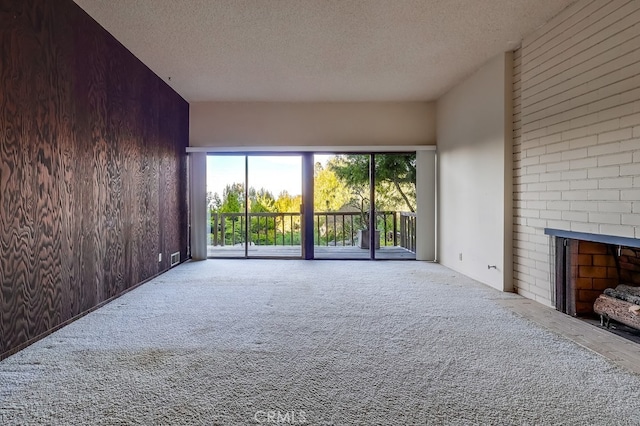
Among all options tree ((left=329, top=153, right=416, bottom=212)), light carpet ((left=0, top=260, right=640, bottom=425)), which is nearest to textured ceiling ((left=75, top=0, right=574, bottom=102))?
tree ((left=329, top=153, right=416, bottom=212))

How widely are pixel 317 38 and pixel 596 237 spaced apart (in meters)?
3.21

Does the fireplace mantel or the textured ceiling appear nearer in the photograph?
the fireplace mantel

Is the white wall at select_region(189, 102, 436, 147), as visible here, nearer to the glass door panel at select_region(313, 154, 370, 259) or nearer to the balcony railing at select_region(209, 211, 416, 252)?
the glass door panel at select_region(313, 154, 370, 259)

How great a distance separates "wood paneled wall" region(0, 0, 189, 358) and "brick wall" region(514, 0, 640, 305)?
4433mm

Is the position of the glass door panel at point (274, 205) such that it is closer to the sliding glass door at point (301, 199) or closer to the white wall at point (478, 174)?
the sliding glass door at point (301, 199)

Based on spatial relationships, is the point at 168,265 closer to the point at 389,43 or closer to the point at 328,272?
the point at 328,272

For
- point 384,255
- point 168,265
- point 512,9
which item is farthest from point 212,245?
point 512,9

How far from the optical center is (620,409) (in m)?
1.67

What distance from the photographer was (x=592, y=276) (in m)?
3.09

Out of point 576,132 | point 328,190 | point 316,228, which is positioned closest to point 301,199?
point 328,190

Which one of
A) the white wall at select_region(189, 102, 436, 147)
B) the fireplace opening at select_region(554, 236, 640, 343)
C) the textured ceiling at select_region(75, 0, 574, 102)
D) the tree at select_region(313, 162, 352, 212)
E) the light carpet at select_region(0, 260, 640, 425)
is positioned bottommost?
the light carpet at select_region(0, 260, 640, 425)

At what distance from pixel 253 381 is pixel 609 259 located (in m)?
3.29

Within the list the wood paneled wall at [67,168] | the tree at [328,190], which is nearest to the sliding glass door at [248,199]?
the tree at [328,190]

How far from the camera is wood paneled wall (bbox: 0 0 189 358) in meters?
2.30
